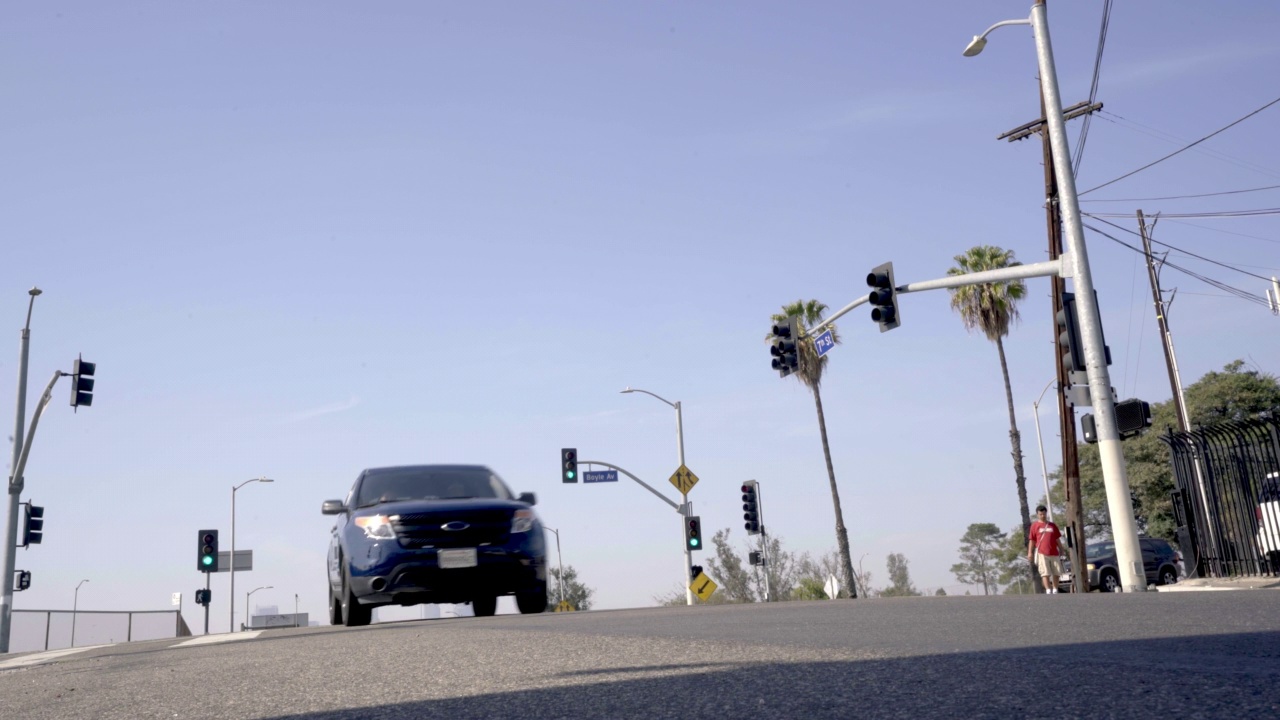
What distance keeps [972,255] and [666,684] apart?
37.9m

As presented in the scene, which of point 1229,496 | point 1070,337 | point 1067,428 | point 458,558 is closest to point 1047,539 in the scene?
point 1067,428

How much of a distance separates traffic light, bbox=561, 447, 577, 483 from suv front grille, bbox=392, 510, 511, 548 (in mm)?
23306

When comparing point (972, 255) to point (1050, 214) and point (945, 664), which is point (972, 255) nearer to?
point (1050, 214)

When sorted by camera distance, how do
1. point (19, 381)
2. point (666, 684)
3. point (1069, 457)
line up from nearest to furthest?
point (666, 684), point (1069, 457), point (19, 381)

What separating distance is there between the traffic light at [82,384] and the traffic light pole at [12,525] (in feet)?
2.59

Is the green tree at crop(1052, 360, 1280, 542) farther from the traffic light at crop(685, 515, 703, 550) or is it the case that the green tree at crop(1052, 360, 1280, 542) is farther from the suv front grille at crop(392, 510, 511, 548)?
the suv front grille at crop(392, 510, 511, 548)

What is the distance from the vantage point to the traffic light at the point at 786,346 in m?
21.6

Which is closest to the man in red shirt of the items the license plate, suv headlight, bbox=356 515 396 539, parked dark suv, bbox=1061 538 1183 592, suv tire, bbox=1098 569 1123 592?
parked dark suv, bbox=1061 538 1183 592

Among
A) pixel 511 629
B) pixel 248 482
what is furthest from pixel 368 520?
pixel 248 482

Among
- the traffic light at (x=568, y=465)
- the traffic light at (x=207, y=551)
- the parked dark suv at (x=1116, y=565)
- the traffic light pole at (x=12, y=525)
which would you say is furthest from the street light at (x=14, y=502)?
the parked dark suv at (x=1116, y=565)

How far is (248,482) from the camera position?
2189 inches

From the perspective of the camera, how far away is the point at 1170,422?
54156 millimetres

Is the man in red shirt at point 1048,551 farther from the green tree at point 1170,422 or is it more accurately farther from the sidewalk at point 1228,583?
the green tree at point 1170,422

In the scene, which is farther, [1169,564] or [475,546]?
[1169,564]
